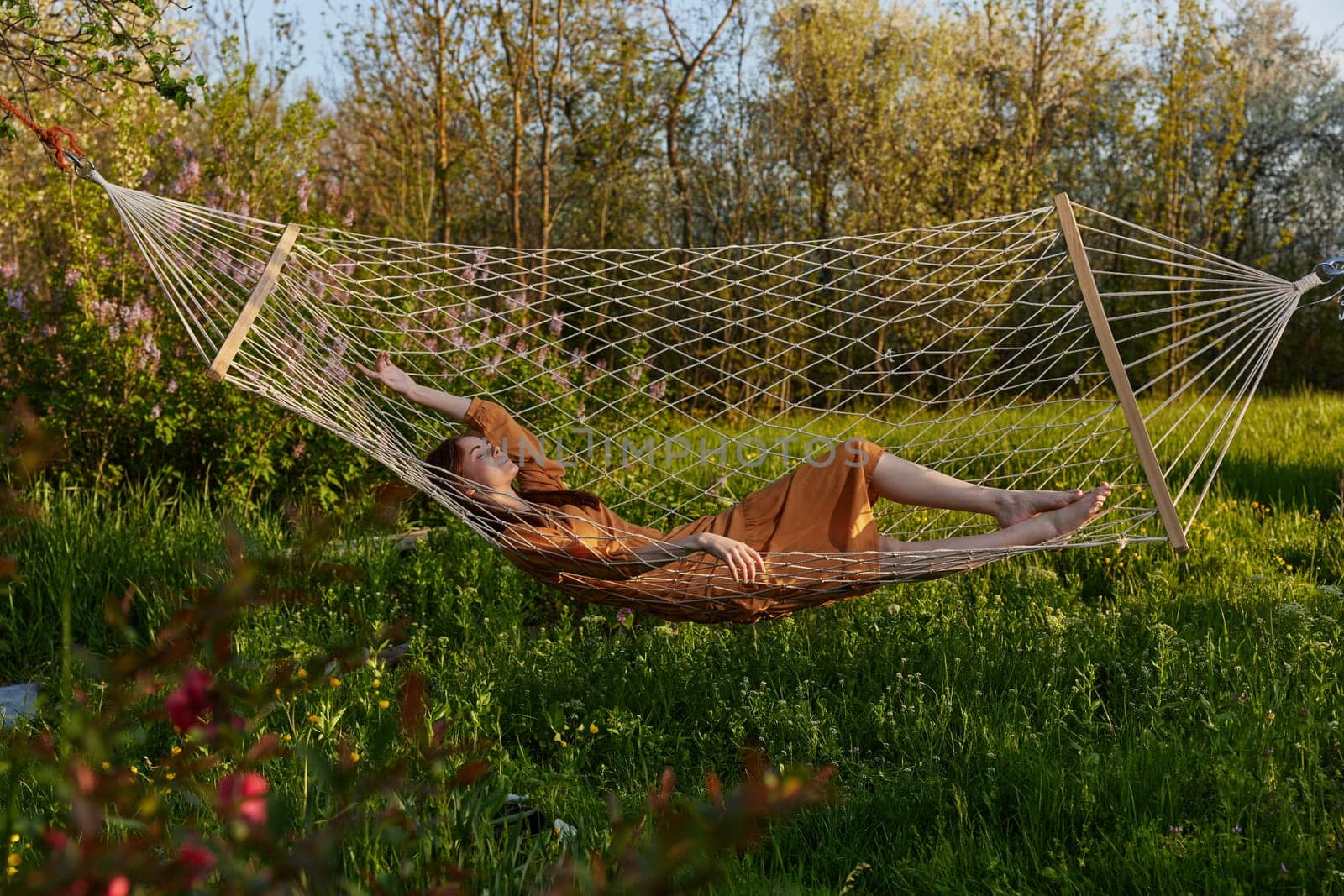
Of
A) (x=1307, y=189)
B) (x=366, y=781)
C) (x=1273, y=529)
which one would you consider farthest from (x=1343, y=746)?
(x=1307, y=189)

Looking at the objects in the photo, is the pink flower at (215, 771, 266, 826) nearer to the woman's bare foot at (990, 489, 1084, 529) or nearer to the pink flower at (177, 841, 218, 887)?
the pink flower at (177, 841, 218, 887)

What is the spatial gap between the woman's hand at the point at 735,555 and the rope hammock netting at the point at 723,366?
0.17 feet

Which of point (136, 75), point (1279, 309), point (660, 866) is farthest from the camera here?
point (136, 75)

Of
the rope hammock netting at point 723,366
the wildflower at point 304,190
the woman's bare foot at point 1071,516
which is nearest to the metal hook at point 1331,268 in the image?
the rope hammock netting at point 723,366

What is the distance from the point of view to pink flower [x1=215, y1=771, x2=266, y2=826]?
671 millimetres

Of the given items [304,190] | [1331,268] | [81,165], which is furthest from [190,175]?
[1331,268]

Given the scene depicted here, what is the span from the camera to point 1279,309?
90.8 inches

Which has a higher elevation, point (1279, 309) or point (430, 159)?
point (430, 159)

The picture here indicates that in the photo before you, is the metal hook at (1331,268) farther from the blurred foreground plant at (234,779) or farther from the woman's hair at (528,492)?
the blurred foreground plant at (234,779)

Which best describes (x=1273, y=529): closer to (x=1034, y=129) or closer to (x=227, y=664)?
(x=227, y=664)

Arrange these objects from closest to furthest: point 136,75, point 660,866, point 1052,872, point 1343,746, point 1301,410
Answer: point 660,866
point 1052,872
point 1343,746
point 1301,410
point 136,75

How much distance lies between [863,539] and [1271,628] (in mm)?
838

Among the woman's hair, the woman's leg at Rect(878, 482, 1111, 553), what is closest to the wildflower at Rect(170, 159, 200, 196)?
the woman's hair

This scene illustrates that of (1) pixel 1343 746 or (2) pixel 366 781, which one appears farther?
(1) pixel 1343 746
